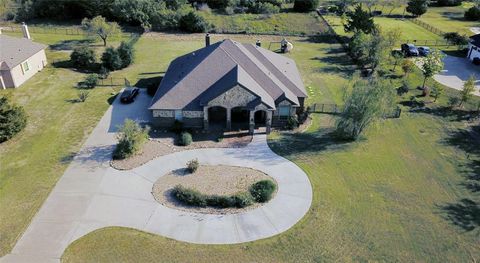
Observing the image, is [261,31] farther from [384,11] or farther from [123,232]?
[123,232]

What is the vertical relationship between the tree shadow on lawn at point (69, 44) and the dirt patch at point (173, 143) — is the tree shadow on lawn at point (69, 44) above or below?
above

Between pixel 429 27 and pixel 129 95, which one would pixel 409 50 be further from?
pixel 129 95

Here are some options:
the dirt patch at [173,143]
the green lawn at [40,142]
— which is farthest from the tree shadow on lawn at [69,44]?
the dirt patch at [173,143]

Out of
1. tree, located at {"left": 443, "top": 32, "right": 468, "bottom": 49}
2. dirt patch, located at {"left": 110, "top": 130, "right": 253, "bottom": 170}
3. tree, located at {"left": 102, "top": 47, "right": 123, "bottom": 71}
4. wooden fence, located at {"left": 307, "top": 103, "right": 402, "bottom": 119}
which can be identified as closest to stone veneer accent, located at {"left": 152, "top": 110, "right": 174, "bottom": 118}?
dirt patch, located at {"left": 110, "top": 130, "right": 253, "bottom": 170}

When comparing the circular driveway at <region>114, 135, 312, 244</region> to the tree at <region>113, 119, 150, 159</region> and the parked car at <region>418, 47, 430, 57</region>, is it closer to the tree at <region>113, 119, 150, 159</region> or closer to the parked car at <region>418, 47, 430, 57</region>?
the tree at <region>113, 119, 150, 159</region>

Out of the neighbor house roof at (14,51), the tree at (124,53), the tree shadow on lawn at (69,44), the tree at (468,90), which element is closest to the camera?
the tree at (468,90)

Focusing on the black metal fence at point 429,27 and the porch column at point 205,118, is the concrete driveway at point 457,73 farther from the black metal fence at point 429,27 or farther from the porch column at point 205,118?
the porch column at point 205,118

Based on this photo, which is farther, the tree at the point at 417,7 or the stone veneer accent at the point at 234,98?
the tree at the point at 417,7
